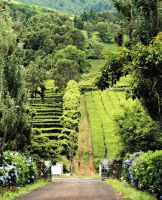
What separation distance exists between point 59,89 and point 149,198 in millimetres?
90547

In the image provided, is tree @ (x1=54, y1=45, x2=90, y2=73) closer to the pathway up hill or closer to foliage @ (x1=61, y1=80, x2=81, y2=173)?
the pathway up hill

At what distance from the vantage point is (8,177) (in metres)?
22.2

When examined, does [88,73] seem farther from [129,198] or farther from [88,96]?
[129,198]

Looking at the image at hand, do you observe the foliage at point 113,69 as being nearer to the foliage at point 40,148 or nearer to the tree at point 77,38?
the foliage at point 40,148

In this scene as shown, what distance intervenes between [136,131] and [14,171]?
25.3 meters

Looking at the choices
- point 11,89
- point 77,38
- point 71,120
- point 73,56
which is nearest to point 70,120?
point 71,120

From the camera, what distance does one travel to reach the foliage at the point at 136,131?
46.6 m

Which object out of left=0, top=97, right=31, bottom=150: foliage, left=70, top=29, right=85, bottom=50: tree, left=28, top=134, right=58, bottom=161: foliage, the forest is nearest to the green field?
the forest

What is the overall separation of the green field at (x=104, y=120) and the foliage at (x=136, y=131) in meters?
1.72

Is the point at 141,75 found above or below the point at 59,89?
below

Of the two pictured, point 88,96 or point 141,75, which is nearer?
point 141,75

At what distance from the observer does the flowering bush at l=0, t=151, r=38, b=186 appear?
71.5 ft

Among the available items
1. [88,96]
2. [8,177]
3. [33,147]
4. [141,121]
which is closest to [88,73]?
[88,96]

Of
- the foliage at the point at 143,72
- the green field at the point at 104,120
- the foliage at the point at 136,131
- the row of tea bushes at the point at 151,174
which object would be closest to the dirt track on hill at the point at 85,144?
the green field at the point at 104,120
